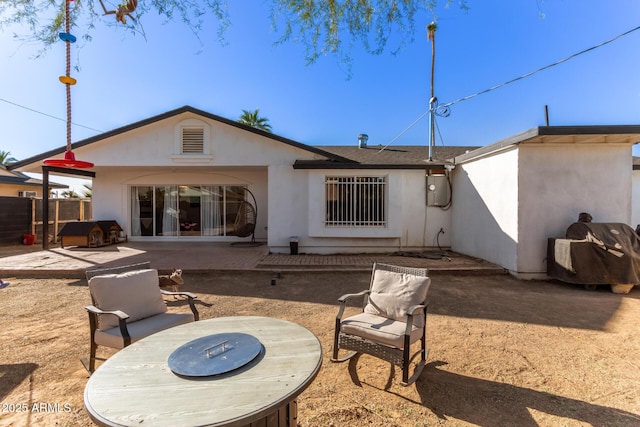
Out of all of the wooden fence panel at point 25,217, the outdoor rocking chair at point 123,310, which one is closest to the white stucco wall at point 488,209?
the outdoor rocking chair at point 123,310

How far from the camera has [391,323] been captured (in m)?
2.91

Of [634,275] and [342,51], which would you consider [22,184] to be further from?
[634,275]

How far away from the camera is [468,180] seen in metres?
8.06

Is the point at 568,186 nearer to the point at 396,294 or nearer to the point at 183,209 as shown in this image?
the point at 396,294

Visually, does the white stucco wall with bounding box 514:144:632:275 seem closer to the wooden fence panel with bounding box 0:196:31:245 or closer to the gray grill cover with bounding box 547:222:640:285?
the gray grill cover with bounding box 547:222:640:285

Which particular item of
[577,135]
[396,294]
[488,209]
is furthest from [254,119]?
[396,294]

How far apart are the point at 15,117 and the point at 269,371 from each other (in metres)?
21.5

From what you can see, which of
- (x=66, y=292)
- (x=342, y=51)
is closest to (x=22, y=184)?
(x=66, y=292)

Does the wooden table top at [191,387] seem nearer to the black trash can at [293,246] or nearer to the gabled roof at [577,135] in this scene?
the gabled roof at [577,135]

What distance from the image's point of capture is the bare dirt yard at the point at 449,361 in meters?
2.25


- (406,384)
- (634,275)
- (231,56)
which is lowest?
(406,384)

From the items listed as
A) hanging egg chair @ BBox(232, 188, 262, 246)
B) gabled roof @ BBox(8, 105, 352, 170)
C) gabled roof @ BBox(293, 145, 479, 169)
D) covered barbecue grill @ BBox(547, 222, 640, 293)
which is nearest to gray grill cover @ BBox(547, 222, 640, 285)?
covered barbecue grill @ BBox(547, 222, 640, 293)

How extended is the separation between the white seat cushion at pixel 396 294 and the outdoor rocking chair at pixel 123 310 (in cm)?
198

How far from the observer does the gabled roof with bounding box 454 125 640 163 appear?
5398 millimetres
